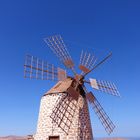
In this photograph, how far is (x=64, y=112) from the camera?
16938 mm

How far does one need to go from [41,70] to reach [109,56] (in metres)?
4.93

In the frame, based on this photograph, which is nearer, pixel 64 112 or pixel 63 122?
pixel 63 122

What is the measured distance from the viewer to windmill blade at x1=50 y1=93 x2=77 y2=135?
54.7ft

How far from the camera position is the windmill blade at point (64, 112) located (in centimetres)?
1667

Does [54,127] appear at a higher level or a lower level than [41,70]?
lower

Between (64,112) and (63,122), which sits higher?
(64,112)

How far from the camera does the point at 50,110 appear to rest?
17.3 meters

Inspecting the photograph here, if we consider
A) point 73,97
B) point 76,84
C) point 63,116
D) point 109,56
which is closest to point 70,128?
point 63,116

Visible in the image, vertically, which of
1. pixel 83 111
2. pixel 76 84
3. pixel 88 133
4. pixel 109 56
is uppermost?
pixel 109 56

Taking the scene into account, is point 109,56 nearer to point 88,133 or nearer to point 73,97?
point 73,97

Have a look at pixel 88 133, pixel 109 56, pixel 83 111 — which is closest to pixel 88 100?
pixel 83 111

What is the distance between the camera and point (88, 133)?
17.7 m

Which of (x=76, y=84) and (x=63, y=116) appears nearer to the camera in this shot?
(x=63, y=116)

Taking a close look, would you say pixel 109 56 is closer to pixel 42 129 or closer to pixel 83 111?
pixel 83 111
